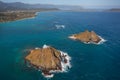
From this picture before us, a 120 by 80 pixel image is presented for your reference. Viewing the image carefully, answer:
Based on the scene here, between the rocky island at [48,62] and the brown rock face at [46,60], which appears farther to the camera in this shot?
the brown rock face at [46,60]

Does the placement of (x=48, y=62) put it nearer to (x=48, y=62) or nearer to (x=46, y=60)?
(x=48, y=62)

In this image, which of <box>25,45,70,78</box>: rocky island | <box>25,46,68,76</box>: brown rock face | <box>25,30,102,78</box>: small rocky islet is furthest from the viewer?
<box>25,46,68,76</box>: brown rock face

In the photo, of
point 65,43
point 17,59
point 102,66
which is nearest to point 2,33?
point 65,43

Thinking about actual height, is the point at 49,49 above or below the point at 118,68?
above

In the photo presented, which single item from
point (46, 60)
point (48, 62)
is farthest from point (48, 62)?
point (46, 60)

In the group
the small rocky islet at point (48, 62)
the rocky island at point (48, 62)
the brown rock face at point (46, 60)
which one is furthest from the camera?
the brown rock face at point (46, 60)

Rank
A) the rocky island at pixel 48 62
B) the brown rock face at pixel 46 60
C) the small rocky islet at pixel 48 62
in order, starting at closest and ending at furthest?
the small rocky islet at pixel 48 62
the rocky island at pixel 48 62
the brown rock face at pixel 46 60

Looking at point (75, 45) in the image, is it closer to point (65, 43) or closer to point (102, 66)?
point (65, 43)

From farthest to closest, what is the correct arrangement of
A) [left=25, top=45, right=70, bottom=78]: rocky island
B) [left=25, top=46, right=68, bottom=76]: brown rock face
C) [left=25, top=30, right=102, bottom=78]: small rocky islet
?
1. [left=25, top=46, right=68, bottom=76]: brown rock face
2. [left=25, top=45, right=70, bottom=78]: rocky island
3. [left=25, top=30, right=102, bottom=78]: small rocky islet

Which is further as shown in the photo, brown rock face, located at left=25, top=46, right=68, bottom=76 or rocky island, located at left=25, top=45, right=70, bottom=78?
brown rock face, located at left=25, top=46, right=68, bottom=76
